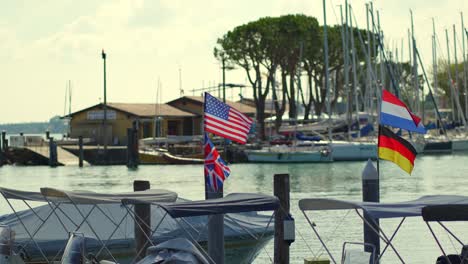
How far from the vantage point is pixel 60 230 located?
85.7 ft

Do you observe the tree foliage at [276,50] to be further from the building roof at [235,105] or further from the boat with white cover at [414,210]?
the boat with white cover at [414,210]

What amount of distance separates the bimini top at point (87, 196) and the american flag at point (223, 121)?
11.9ft

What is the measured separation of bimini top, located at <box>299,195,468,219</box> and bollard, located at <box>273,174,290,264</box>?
9.75 feet

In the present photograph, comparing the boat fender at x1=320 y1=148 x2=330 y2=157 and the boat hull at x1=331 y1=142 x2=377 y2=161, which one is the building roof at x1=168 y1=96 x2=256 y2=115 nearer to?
the boat fender at x1=320 y1=148 x2=330 y2=157

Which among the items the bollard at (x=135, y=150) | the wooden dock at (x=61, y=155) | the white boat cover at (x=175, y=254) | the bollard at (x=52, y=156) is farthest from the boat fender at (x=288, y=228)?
the wooden dock at (x=61, y=155)

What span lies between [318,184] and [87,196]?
41.7 meters

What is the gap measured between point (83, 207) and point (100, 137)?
280 ft

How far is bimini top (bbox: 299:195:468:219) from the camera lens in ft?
58.4

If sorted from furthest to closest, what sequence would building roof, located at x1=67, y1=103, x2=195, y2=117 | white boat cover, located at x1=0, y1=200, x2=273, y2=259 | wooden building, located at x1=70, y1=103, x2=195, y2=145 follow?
building roof, located at x1=67, y1=103, x2=195, y2=117 < wooden building, located at x1=70, y1=103, x2=195, y2=145 < white boat cover, located at x1=0, y1=200, x2=273, y2=259

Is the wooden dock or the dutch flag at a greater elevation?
the dutch flag

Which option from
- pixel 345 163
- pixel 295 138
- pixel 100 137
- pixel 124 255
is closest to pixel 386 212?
pixel 124 255

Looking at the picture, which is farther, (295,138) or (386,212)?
(295,138)

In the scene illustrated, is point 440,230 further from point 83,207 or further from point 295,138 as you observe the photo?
point 295,138

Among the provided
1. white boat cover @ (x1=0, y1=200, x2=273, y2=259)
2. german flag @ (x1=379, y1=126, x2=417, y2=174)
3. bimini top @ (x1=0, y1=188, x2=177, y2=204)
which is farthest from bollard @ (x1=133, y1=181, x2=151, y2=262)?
german flag @ (x1=379, y1=126, x2=417, y2=174)
